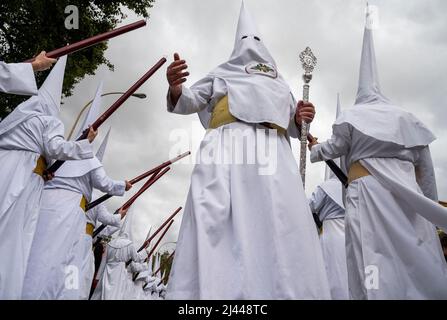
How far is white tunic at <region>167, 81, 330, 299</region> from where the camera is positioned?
2.31 m

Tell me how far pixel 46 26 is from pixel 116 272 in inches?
252

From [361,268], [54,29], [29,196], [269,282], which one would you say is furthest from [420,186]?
[54,29]

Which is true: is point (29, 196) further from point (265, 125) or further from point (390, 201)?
point (390, 201)

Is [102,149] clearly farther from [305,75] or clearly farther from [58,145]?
[305,75]

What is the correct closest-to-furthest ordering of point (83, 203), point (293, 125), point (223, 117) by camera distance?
point (223, 117)
point (293, 125)
point (83, 203)

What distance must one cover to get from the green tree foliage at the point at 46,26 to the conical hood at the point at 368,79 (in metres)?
7.17

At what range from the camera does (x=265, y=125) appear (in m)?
3.06

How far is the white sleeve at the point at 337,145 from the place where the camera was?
4.04 metres

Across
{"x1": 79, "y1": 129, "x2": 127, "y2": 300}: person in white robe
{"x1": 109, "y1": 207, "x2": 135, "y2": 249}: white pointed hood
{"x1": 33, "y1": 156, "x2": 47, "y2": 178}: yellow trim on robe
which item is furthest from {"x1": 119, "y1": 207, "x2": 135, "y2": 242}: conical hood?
{"x1": 33, "y1": 156, "x2": 47, "y2": 178}: yellow trim on robe

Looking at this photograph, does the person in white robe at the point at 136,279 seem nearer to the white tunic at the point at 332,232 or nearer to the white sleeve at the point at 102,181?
the white sleeve at the point at 102,181

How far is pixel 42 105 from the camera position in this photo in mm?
4566

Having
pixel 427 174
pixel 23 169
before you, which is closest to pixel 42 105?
pixel 23 169

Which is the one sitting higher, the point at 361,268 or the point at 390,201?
the point at 390,201
